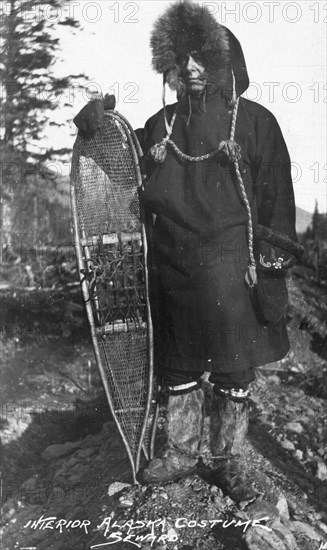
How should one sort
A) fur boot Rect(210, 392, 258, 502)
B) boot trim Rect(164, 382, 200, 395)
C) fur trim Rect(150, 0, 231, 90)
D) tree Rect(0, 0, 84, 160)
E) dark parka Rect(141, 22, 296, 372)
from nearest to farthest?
fur trim Rect(150, 0, 231, 90) → dark parka Rect(141, 22, 296, 372) → fur boot Rect(210, 392, 258, 502) → boot trim Rect(164, 382, 200, 395) → tree Rect(0, 0, 84, 160)

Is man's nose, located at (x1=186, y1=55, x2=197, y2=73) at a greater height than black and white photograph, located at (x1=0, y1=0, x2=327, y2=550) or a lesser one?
greater

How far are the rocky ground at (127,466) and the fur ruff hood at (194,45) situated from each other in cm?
178

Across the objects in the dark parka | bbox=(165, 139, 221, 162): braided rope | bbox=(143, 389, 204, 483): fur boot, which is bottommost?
bbox=(143, 389, 204, 483): fur boot

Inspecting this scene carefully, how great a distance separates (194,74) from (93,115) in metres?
0.47

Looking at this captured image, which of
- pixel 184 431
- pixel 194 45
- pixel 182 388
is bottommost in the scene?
pixel 184 431

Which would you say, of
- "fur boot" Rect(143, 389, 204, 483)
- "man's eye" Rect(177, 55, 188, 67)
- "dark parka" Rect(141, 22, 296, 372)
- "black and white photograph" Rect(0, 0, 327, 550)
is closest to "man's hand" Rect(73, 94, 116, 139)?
"black and white photograph" Rect(0, 0, 327, 550)

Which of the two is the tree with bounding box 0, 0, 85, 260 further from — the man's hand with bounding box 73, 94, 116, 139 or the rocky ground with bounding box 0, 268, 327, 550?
the rocky ground with bounding box 0, 268, 327, 550

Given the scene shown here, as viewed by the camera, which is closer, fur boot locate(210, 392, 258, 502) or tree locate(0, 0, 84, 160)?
fur boot locate(210, 392, 258, 502)

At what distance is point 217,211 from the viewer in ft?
7.73

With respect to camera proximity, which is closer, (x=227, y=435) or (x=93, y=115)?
(x=93, y=115)

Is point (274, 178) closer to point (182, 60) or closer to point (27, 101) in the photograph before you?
point (182, 60)

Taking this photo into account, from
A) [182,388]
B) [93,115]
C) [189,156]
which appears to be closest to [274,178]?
[189,156]

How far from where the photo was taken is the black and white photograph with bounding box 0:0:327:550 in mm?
2342

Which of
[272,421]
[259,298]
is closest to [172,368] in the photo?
[259,298]
